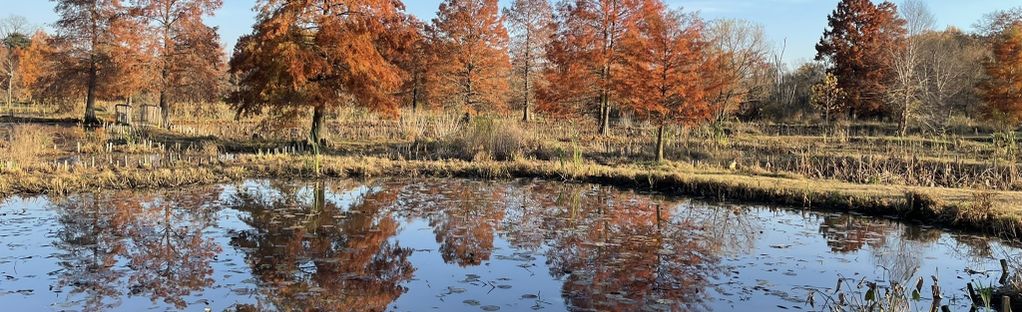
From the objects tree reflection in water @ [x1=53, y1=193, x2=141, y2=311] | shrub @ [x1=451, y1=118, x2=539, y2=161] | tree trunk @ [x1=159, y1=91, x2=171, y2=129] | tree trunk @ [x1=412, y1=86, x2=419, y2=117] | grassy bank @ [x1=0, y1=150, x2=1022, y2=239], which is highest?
tree trunk @ [x1=412, y1=86, x2=419, y2=117]

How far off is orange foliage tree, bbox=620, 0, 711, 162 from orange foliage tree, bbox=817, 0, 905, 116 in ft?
60.7

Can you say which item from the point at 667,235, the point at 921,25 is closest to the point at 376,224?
the point at 667,235

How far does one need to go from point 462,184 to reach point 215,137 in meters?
11.2

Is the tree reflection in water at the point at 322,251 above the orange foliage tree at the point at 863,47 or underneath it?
underneath

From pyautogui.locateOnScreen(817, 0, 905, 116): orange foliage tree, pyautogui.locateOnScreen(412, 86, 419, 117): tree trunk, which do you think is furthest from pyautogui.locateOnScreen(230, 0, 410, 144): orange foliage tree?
pyautogui.locateOnScreen(817, 0, 905, 116): orange foliage tree

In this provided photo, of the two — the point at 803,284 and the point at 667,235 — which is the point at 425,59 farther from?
the point at 803,284

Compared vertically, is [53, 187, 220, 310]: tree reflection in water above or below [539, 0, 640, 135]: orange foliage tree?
below

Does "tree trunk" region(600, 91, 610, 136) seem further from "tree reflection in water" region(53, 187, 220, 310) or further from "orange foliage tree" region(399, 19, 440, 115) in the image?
"tree reflection in water" region(53, 187, 220, 310)

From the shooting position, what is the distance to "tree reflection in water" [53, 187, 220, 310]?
22.6 feet

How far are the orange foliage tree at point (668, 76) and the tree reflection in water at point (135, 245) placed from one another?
401 inches

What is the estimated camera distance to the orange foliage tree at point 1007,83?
23047 millimetres

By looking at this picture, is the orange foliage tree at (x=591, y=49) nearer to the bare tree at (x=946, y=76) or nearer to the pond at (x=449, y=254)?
the bare tree at (x=946, y=76)

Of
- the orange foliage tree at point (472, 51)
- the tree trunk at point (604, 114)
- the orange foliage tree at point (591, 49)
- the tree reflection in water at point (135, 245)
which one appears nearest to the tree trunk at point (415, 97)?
the orange foliage tree at point (472, 51)

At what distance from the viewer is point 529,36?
33.4m
